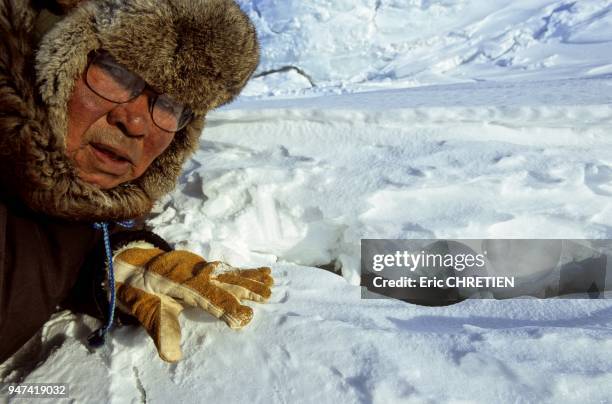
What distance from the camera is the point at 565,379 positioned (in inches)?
31.8

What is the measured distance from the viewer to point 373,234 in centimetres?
145

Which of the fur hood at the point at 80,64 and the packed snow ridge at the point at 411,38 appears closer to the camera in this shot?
the fur hood at the point at 80,64

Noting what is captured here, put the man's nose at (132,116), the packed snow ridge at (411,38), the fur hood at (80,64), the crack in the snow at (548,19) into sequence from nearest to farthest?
the fur hood at (80,64) < the man's nose at (132,116) < the packed snow ridge at (411,38) < the crack in the snow at (548,19)

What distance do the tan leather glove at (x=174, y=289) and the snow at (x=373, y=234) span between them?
55 mm

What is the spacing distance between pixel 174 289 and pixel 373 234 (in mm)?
676

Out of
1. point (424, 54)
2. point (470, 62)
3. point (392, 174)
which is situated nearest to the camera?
point (392, 174)

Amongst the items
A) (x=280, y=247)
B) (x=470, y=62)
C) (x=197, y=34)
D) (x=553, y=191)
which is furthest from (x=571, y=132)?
(x=470, y=62)

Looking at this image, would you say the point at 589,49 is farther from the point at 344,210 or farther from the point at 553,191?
the point at 344,210

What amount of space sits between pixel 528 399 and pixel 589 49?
5.11m

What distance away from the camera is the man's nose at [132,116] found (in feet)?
2.96

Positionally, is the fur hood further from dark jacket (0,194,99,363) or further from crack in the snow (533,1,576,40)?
crack in the snow (533,1,576,40)

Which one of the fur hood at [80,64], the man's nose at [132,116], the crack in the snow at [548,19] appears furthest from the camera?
the crack in the snow at [548,19]

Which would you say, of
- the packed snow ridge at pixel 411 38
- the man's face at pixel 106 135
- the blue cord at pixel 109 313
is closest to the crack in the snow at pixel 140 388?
the blue cord at pixel 109 313

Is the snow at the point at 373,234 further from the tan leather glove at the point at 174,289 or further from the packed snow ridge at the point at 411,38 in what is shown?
the packed snow ridge at the point at 411,38
